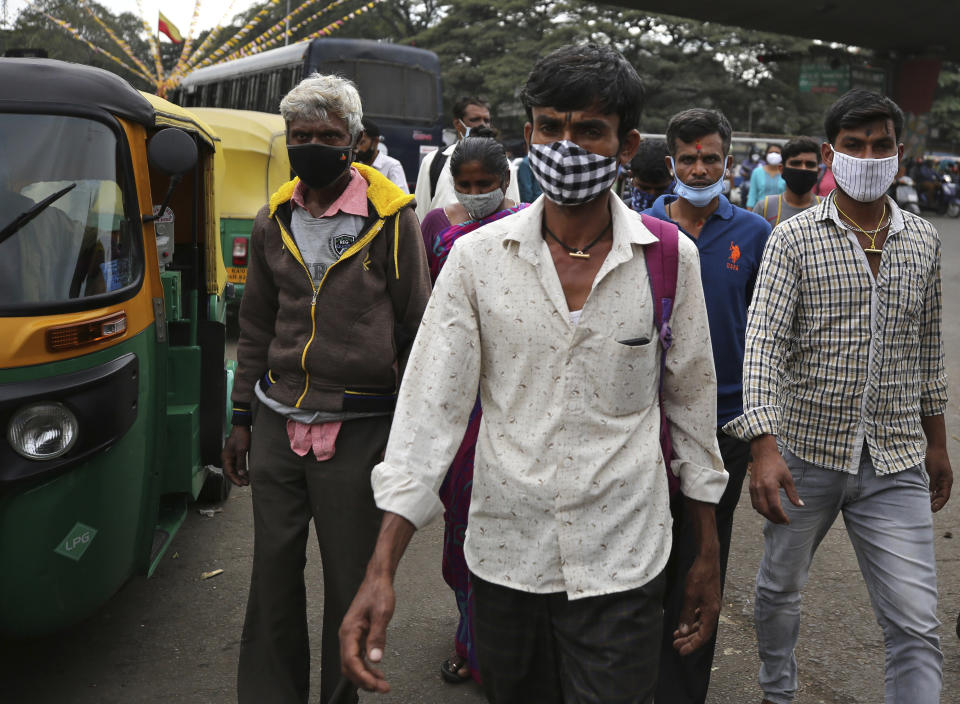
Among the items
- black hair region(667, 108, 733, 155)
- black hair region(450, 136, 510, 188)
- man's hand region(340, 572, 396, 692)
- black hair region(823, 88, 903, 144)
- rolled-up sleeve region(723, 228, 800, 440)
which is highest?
black hair region(823, 88, 903, 144)

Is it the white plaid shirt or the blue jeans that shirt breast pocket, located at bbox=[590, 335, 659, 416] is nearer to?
the white plaid shirt

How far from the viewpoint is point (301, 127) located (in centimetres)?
316

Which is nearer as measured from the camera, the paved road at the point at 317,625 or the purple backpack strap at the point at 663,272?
the purple backpack strap at the point at 663,272

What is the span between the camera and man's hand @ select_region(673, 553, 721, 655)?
7.33 feet

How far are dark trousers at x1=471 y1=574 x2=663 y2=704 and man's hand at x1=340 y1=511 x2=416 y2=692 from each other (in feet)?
0.98

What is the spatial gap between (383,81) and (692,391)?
16196mm

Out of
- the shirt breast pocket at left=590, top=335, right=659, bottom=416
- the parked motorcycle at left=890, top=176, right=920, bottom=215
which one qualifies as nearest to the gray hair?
the shirt breast pocket at left=590, top=335, right=659, bottom=416

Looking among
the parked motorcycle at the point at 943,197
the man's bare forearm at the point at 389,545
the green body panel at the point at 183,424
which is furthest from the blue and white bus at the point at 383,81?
the parked motorcycle at the point at 943,197

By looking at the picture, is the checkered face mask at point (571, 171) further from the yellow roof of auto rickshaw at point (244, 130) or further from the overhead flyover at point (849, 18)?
the overhead flyover at point (849, 18)

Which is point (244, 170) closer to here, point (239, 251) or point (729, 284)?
point (239, 251)

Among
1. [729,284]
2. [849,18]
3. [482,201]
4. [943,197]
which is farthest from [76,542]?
[943,197]

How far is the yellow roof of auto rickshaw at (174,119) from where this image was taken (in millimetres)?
4121

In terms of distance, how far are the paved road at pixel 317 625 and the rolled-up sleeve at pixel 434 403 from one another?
6.06 ft

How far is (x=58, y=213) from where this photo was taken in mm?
3287
